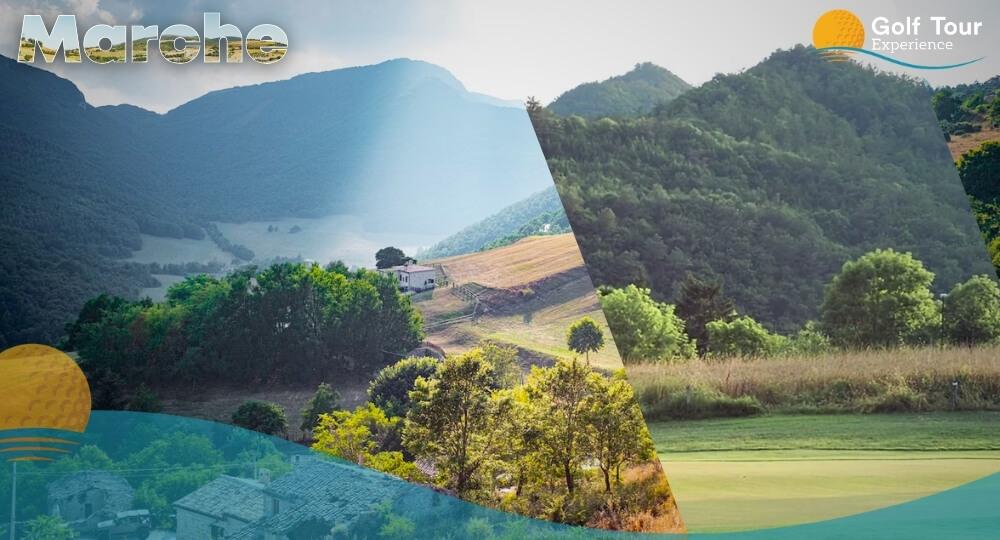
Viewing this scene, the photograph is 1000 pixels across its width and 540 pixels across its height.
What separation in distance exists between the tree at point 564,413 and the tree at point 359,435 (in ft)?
4.19

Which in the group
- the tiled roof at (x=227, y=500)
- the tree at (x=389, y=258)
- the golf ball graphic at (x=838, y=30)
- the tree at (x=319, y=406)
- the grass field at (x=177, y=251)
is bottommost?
the tiled roof at (x=227, y=500)

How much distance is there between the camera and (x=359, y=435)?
8977mm

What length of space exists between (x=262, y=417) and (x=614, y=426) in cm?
316

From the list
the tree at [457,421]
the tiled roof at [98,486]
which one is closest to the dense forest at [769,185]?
the tree at [457,421]

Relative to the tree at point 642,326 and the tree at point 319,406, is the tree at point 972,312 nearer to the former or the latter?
the tree at point 642,326

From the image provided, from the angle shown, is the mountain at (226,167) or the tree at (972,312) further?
the mountain at (226,167)

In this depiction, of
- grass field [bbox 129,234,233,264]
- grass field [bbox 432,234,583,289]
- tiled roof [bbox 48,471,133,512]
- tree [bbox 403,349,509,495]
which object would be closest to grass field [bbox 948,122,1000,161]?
grass field [bbox 432,234,583,289]

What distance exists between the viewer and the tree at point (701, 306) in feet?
29.2

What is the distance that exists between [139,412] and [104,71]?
10.8ft

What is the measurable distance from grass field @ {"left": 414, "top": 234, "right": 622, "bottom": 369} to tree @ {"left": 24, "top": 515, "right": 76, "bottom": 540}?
3.45 m

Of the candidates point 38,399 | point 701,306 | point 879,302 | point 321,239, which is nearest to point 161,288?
point 38,399

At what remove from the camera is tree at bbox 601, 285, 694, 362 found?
343 inches

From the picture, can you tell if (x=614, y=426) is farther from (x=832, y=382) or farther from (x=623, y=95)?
(x=623, y=95)

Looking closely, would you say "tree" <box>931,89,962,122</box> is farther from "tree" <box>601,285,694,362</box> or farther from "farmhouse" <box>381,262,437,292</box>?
"farmhouse" <box>381,262,437,292</box>
